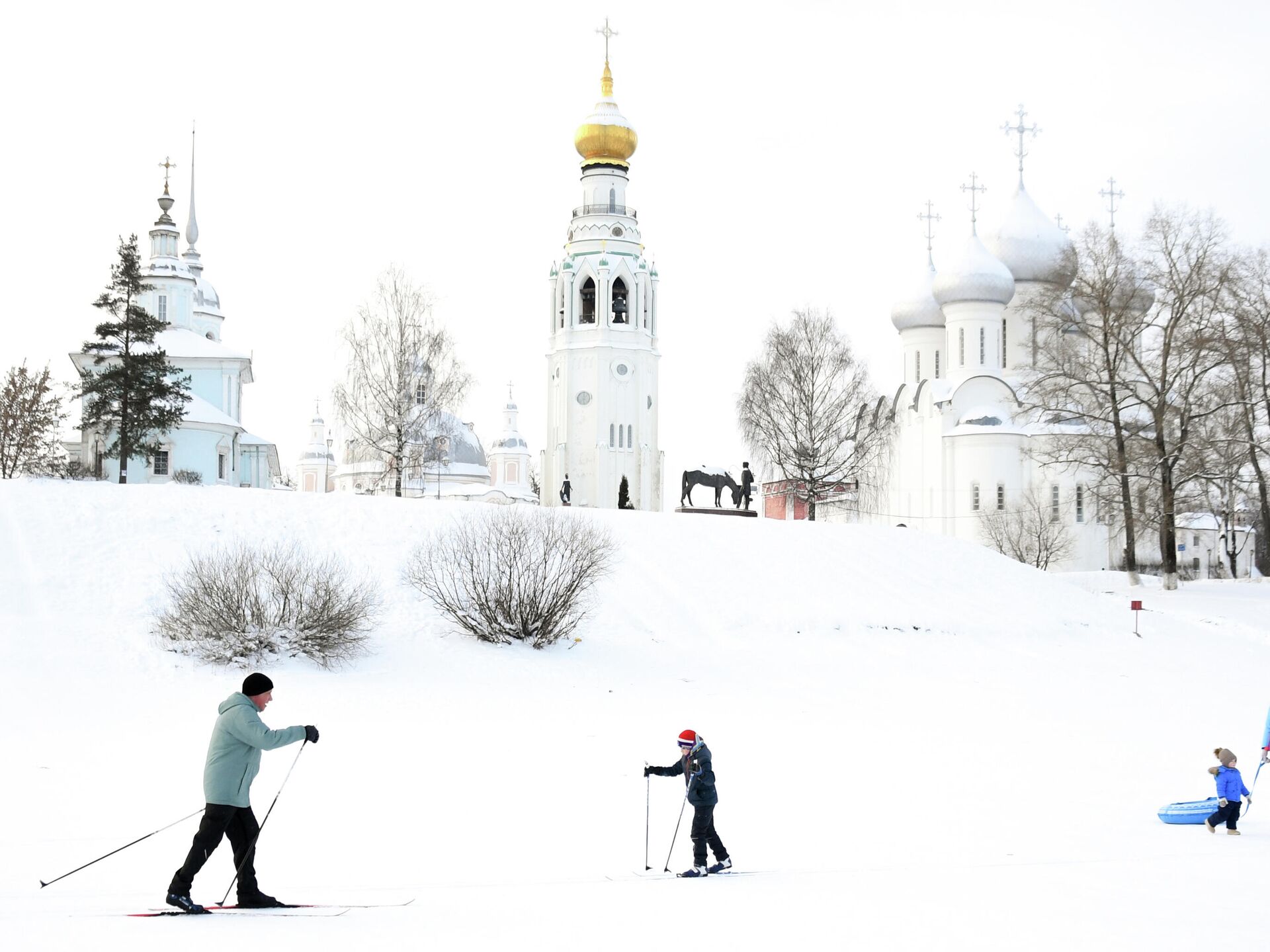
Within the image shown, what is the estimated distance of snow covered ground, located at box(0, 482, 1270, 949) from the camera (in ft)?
25.2

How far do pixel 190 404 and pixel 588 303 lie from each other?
22.8 m

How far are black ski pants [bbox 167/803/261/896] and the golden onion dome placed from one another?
194ft

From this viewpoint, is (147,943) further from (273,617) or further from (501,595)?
(501,595)

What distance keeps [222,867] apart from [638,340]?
180ft

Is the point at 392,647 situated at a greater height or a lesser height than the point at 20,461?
lesser

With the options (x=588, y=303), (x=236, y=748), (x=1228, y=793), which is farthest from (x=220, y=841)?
(x=588, y=303)

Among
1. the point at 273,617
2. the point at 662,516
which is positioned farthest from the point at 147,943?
the point at 662,516

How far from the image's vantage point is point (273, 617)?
1908 cm

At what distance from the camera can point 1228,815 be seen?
10469 millimetres

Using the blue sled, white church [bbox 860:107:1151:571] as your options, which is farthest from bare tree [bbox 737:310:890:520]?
the blue sled

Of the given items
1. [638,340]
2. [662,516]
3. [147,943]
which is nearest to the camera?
[147,943]

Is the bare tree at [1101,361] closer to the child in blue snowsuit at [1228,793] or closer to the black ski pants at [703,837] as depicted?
the child in blue snowsuit at [1228,793]

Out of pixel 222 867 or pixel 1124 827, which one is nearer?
pixel 222 867

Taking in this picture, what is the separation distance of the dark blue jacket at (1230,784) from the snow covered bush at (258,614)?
12076mm
